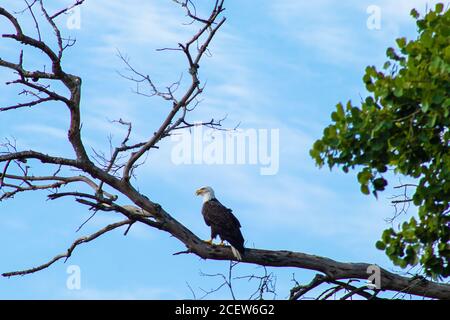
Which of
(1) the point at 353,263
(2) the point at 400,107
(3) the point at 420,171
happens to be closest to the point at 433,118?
(2) the point at 400,107

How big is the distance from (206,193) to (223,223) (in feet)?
5.98

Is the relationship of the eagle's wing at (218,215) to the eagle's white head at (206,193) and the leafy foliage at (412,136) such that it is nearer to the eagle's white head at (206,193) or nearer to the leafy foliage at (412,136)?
the eagle's white head at (206,193)

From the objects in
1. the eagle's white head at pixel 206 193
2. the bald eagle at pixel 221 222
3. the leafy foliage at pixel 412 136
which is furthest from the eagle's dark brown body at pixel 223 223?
the leafy foliage at pixel 412 136

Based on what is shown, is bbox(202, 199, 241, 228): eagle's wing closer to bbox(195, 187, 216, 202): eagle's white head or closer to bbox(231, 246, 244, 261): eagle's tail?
bbox(195, 187, 216, 202): eagle's white head

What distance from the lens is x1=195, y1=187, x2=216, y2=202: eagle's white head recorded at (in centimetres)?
1555

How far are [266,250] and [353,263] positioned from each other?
1.28 m

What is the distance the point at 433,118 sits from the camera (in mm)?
9391

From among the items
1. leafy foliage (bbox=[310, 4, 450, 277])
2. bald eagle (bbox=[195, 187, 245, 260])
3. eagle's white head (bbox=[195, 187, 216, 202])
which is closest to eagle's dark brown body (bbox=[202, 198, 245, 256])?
bald eagle (bbox=[195, 187, 245, 260])

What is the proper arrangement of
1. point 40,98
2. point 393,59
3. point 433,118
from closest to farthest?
1. point 433,118
2. point 393,59
3. point 40,98

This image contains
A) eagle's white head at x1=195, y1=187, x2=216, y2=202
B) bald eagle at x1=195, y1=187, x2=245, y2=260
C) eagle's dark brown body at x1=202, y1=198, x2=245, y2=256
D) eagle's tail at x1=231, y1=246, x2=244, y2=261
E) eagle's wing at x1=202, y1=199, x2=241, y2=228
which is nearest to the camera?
eagle's tail at x1=231, y1=246, x2=244, y2=261

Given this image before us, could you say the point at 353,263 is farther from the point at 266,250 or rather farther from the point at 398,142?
the point at 398,142

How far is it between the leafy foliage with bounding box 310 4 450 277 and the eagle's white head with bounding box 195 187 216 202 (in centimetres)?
555

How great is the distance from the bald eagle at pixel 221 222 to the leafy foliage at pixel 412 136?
2928mm

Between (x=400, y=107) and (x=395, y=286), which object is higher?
(x=400, y=107)
